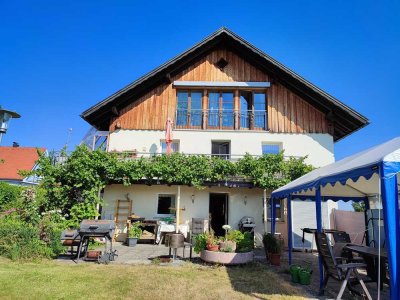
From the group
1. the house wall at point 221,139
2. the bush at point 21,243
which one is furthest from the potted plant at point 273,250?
the house wall at point 221,139

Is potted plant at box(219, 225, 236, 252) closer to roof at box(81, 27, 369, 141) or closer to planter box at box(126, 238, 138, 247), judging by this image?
planter box at box(126, 238, 138, 247)

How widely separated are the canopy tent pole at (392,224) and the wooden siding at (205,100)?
11087 mm

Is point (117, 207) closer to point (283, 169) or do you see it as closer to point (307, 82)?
point (283, 169)

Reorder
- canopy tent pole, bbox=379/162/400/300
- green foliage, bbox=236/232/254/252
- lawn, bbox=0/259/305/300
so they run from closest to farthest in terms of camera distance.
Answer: canopy tent pole, bbox=379/162/400/300, lawn, bbox=0/259/305/300, green foliage, bbox=236/232/254/252

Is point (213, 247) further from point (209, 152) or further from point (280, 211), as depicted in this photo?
point (209, 152)

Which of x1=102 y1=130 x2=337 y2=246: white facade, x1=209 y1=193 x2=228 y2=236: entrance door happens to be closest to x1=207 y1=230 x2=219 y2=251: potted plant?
x1=102 y1=130 x2=337 y2=246: white facade

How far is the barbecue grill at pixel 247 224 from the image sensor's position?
41.5 ft

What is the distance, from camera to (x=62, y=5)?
34.1 feet

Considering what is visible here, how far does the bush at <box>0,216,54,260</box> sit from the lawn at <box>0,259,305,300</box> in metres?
0.39

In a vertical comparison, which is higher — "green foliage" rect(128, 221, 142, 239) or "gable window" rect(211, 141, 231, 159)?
"gable window" rect(211, 141, 231, 159)

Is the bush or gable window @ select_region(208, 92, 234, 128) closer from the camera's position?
the bush

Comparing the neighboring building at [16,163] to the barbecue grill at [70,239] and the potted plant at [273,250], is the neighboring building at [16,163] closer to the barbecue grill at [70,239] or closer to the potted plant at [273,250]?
the barbecue grill at [70,239]

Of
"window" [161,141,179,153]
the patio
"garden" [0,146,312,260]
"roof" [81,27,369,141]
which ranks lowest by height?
the patio

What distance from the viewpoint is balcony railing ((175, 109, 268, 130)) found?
1520cm
